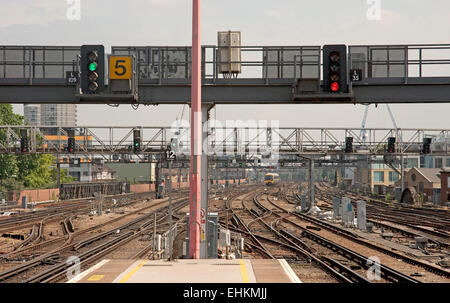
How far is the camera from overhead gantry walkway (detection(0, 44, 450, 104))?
19.6m

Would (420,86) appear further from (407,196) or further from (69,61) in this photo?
(407,196)

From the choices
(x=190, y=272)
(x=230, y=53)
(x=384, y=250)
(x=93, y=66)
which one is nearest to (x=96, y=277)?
(x=190, y=272)

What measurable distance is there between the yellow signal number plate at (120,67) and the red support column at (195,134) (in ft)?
16.9

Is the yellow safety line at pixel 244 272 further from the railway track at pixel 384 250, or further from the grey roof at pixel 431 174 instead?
the grey roof at pixel 431 174

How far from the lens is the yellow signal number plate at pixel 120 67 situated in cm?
1862

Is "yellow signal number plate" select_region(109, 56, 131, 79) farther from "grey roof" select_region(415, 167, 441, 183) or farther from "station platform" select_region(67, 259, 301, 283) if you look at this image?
"grey roof" select_region(415, 167, 441, 183)

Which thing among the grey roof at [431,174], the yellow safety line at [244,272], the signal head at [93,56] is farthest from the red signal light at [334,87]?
the grey roof at [431,174]

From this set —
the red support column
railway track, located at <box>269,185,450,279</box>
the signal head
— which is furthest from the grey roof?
the red support column

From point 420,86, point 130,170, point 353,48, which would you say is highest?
point 353,48

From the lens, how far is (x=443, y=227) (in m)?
37.3

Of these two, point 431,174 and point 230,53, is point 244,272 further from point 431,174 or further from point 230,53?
point 431,174

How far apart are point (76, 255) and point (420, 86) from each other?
17.0 m

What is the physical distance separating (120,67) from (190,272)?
9.52 meters
